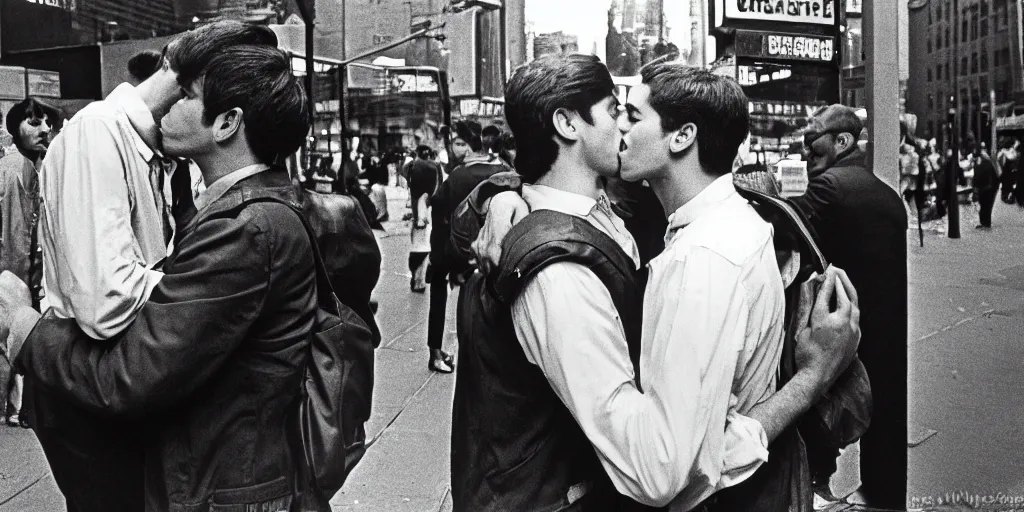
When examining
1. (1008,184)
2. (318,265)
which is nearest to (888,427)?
(318,265)

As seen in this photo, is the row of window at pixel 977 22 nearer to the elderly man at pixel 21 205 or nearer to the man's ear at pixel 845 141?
the man's ear at pixel 845 141

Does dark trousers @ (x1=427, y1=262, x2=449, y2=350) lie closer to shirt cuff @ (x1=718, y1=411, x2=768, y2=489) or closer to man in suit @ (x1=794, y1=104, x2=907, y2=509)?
man in suit @ (x1=794, y1=104, x2=907, y2=509)

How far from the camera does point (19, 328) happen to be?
2029 mm

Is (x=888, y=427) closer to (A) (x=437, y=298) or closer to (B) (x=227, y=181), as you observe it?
(A) (x=437, y=298)

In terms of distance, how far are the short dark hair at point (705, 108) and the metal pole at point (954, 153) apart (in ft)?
21.0

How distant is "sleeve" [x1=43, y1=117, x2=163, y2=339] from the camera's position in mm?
1937

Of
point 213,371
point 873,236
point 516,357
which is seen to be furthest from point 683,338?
point 873,236

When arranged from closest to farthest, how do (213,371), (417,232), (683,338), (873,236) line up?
(683,338), (213,371), (873,236), (417,232)

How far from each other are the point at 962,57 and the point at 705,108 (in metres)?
6.47

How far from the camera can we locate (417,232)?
428 inches

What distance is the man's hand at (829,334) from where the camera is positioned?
6.45 feet

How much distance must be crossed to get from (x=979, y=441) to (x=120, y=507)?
5215 mm

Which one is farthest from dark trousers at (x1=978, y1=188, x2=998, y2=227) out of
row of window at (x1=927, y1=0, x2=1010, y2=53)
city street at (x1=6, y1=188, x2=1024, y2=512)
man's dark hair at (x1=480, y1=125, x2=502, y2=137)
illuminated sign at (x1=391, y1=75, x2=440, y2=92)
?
illuminated sign at (x1=391, y1=75, x2=440, y2=92)

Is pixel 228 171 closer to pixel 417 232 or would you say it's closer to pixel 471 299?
pixel 471 299
